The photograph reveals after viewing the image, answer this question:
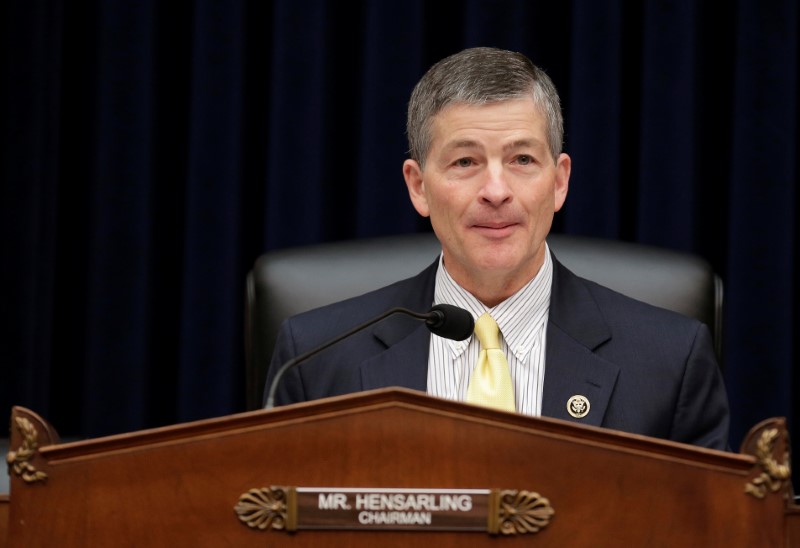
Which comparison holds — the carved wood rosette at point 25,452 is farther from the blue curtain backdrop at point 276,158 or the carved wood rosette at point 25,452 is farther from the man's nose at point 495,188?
the blue curtain backdrop at point 276,158

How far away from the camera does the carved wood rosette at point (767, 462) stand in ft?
3.27

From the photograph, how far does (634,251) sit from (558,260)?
0.13 meters

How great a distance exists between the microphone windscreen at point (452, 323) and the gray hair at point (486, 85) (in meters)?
0.42

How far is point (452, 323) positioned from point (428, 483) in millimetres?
371

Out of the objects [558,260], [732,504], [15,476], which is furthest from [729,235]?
[15,476]

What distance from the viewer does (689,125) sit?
249cm

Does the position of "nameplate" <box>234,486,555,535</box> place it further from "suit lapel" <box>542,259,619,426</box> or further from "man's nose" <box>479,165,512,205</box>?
"man's nose" <box>479,165,512,205</box>

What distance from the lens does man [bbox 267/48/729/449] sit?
1.65 meters

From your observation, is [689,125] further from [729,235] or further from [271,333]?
[271,333]

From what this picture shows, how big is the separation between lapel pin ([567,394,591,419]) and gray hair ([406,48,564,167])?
0.35 meters

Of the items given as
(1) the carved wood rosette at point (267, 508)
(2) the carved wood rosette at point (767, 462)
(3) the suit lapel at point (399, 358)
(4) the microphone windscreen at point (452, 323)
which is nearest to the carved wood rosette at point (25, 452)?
(1) the carved wood rosette at point (267, 508)

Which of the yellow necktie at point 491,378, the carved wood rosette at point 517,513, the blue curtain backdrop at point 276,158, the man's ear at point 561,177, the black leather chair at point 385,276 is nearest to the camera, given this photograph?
the carved wood rosette at point 517,513

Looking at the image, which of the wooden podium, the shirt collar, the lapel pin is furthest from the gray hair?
the wooden podium

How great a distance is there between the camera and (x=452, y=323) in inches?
53.2
